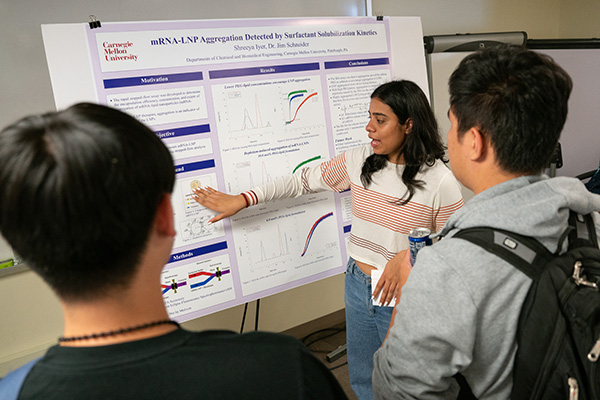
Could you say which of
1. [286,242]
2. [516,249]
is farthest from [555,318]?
[286,242]

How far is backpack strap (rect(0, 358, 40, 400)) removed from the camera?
19.7 inches

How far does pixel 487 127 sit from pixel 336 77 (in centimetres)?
130

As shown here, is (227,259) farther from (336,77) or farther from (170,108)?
(336,77)

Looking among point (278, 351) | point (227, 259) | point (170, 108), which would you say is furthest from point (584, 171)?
point (278, 351)

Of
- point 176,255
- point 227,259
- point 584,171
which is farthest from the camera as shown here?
point 584,171

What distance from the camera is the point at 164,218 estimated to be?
60 cm

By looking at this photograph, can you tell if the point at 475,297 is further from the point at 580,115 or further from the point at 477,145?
the point at 580,115

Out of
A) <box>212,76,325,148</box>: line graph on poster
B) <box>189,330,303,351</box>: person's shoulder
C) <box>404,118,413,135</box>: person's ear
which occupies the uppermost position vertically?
<box>212,76,325,148</box>: line graph on poster

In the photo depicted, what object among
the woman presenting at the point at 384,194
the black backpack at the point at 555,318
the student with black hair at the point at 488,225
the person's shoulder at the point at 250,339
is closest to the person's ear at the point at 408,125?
the woman presenting at the point at 384,194

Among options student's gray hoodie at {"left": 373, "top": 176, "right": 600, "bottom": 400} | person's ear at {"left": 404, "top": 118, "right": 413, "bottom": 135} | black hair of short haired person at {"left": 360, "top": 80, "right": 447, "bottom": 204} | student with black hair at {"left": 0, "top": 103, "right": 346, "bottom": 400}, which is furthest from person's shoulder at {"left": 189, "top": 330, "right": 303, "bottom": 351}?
person's ear at {"left": 404, "top": 118, "right": 413, "bottom": 135}

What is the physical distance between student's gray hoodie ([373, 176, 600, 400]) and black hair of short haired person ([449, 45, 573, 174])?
0.20 feet

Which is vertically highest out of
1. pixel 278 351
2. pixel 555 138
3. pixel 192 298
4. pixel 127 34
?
pixel 127 34

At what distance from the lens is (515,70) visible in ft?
2.73

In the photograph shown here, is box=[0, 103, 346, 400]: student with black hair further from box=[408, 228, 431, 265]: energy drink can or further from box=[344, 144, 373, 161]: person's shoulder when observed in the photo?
box=[344, 144, 373, 161]: person's shoulder
